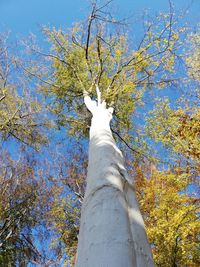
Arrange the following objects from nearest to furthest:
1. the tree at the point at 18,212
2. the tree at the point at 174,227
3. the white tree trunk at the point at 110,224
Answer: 1. the white tree trunk at the point at 110,224
2. the tree at the point at 174,227
3. the tree at the point at 18,212

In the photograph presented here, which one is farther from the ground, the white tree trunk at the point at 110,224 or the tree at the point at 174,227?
the tree at the point at 174,227

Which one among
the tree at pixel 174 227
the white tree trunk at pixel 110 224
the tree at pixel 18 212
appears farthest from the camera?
the tree at pixel 18 212

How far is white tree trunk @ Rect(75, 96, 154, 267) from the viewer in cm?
201

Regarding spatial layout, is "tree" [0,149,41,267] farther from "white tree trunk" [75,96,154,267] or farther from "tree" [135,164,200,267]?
"white tree trunk" [75,96,154,267]

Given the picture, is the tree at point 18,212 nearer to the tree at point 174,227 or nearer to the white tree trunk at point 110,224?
the tree at point 174,227

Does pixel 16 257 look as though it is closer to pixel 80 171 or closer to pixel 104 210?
pixel 80 171

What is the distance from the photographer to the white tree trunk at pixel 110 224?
6.61 feet

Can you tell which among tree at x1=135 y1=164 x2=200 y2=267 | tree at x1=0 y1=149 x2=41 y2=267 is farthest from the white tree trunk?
tree at x1=0 y1=149 x2=41 y2=267

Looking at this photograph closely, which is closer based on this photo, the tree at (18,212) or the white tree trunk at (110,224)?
the white tree trunk at (110,224)

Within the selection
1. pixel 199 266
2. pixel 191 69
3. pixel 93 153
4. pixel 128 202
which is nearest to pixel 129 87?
pixel 191 69

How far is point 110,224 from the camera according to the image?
228 centimetres

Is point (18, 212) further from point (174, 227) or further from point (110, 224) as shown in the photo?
point (110, 224)

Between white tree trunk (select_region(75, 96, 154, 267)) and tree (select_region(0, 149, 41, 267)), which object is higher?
tree (select_region(0, 149, 41, 267))

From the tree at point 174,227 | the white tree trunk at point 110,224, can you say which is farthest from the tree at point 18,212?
the white tree trunk at point 110,224
